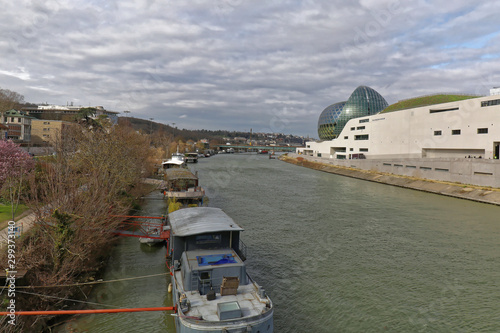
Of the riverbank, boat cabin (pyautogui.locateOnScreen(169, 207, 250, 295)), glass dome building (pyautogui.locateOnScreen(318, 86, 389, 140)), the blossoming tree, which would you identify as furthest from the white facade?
the blossoming tree

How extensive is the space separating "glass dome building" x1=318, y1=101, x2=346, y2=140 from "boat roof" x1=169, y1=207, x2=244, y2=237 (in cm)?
11359

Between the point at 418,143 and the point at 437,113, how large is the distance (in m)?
7.35

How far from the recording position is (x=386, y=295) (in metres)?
15.8

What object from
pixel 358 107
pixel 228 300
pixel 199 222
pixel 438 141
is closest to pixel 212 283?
pixel 228 300

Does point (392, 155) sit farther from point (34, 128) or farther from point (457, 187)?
point (34, 128)

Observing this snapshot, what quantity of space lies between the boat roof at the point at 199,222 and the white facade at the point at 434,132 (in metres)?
53.3

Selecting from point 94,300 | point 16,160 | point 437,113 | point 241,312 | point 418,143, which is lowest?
point 94,300

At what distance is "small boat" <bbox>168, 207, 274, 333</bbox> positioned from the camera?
10062 mm

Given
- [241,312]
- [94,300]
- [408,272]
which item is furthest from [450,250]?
[94,300]

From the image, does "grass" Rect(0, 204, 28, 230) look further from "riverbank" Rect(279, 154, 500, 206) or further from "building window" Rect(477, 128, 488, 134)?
"building window" Rect(477, 128, 488, 134)

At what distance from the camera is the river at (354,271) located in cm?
1352

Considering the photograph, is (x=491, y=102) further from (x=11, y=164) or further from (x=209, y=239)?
(x=11, y=164)

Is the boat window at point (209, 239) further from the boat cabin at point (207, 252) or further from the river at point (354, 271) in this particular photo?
the river at point (354, 271)

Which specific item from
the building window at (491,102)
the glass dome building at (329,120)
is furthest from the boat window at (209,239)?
the glass dome building at (329,120)
